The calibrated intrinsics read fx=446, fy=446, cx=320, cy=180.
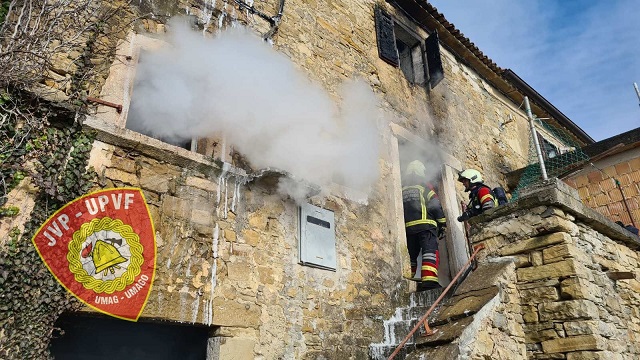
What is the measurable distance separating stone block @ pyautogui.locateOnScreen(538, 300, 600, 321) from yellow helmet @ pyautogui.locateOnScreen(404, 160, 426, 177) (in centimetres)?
332

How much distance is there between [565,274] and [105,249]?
3823 mm

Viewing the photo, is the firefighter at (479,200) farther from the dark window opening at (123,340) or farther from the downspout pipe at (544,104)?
the downspout pipe at (544,104)

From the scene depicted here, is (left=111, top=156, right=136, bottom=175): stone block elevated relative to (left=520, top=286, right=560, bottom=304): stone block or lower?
elevated

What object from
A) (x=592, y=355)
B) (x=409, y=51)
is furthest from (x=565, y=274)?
(x=409, y=51)

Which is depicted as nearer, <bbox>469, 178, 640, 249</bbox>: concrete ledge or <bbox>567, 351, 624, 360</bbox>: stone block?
<bbox>567, 351, 624, 360</bbox>: stone block

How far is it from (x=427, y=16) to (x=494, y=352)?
274 inches

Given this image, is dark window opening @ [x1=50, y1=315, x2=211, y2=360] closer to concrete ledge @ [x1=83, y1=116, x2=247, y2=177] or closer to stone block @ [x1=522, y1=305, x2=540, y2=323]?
concrete ledge @ [x1=83, y1=116, x2=247, y2=177]

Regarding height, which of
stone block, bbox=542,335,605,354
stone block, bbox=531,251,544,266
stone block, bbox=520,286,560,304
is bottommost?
stone block, bbox=542,335,605,354

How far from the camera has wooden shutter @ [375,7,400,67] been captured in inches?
303

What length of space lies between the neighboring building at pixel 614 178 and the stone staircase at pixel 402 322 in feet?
16.4

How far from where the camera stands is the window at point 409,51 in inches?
308

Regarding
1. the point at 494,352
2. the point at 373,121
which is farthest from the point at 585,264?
the point at 373,121

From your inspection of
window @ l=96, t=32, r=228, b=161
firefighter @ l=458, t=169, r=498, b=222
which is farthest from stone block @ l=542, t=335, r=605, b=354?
window @ l=96, t=32, r=228, b=161

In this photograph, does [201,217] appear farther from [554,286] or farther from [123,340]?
[554,286]
